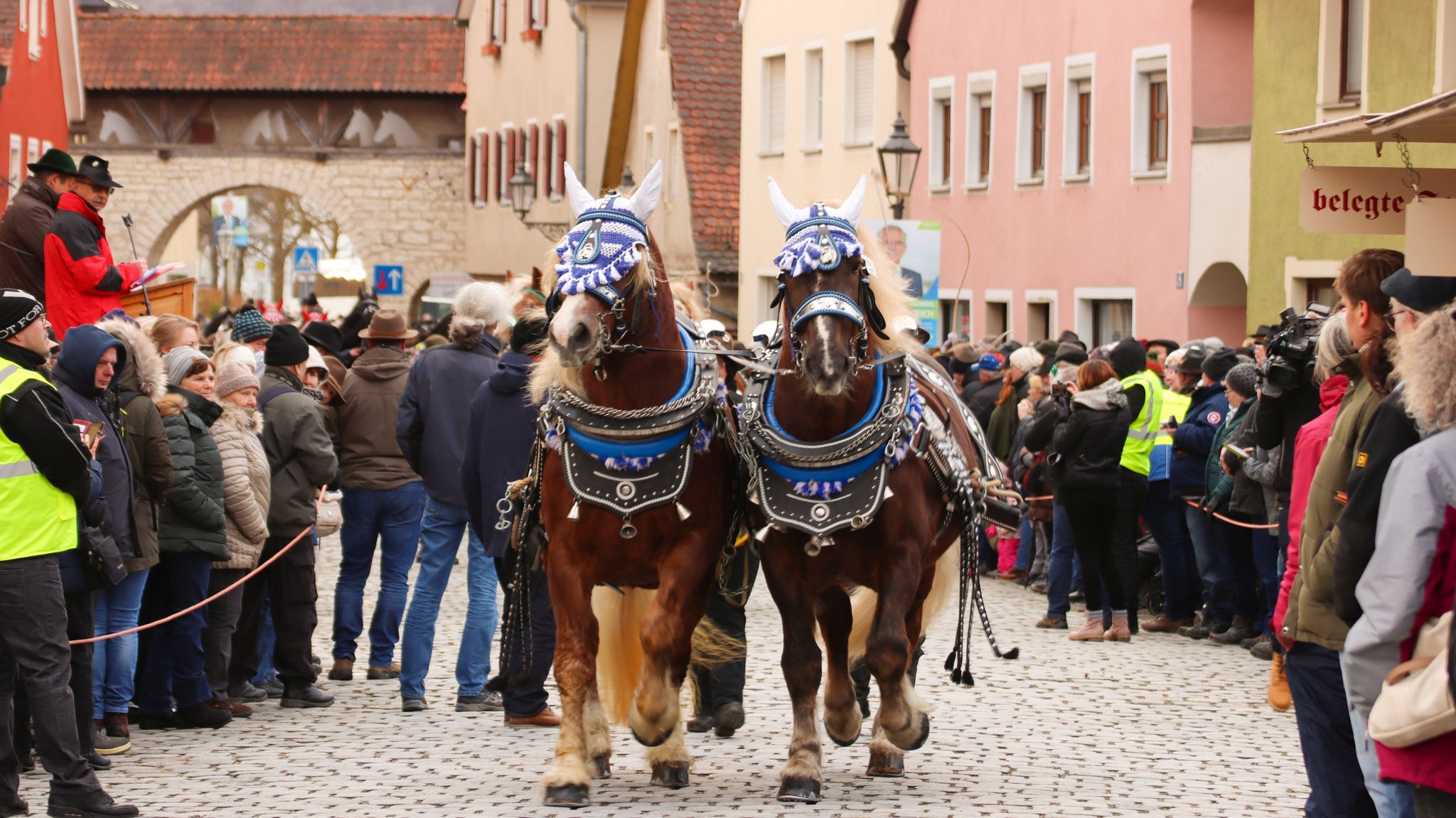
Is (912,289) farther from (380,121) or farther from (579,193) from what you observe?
(380,121)

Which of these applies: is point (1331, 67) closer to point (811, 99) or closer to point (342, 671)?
point (811, 99)

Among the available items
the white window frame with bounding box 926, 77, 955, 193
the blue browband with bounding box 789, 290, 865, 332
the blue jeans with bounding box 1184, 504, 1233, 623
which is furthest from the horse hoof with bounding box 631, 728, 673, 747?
the white window frame with bounding box 926, 77, 955, 193

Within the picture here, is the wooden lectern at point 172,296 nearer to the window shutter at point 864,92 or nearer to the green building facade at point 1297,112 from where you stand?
the green building facade at point 1297,112

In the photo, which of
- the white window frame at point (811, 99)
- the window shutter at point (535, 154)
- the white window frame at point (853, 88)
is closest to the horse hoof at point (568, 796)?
the white window frame at point (853, 88)

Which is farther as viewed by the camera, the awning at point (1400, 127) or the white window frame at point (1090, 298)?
the white window frame at point (1090, 298)

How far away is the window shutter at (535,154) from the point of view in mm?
47969

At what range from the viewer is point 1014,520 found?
9242mm

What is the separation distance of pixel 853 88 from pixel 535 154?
1647cm

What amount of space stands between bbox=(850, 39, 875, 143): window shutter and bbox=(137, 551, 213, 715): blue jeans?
23.8 metres

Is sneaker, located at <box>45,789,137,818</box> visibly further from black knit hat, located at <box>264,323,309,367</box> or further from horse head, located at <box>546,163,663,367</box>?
black knit hat, located at <box>264,323,309,367</box>

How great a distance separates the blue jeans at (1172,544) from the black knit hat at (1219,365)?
2.76 feet

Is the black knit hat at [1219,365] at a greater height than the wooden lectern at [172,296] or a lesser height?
lesser

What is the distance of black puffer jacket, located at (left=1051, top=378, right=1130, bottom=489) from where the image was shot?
1388 cm

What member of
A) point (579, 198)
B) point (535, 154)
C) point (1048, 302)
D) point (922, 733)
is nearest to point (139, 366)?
point (579, 198)
